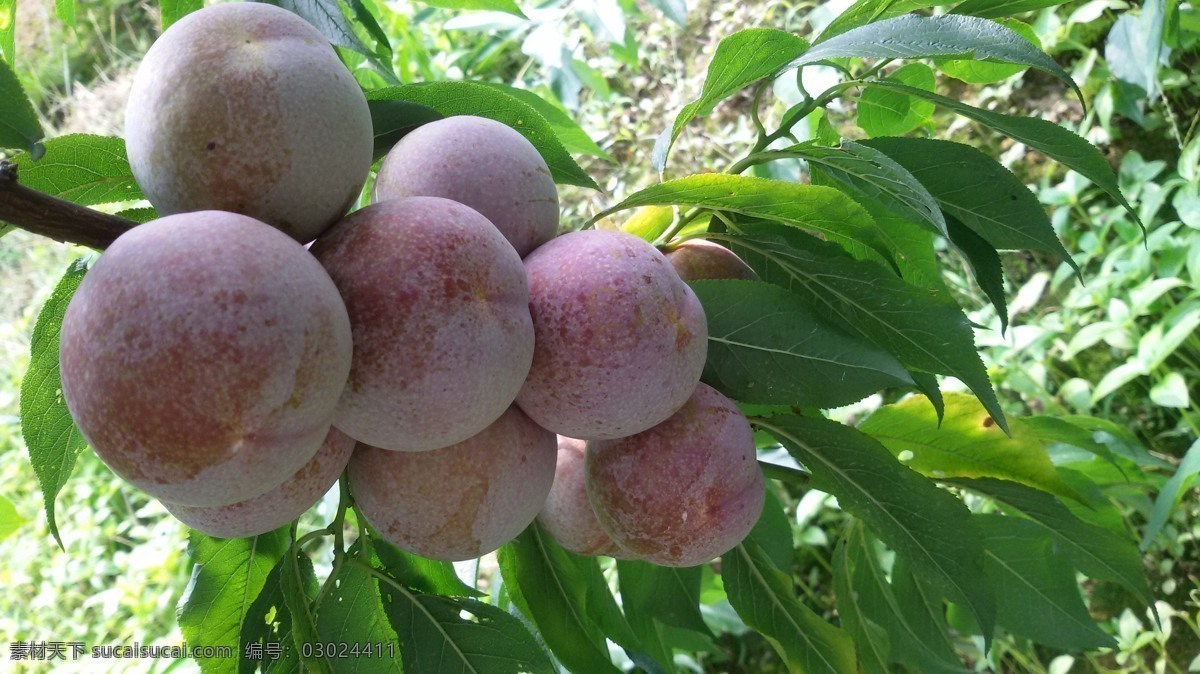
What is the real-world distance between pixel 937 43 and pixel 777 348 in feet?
1.07

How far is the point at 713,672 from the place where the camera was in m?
2.88

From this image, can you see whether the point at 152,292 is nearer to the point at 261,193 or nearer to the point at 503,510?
the point at 261,193

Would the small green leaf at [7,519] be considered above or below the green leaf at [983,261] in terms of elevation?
below

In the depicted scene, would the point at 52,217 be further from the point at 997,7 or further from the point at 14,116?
the point at 997,7

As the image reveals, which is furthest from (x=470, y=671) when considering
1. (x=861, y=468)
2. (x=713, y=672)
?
(x=713, y=672)

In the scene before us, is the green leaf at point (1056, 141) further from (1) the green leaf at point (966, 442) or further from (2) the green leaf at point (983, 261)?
(1) the green leaf at point (966, 442)

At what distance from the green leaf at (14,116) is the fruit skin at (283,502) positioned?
295 millimetres

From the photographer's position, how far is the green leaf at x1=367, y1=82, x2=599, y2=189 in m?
0.87

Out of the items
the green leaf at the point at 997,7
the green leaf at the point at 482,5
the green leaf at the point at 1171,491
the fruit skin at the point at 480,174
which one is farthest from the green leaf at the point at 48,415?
the green leaf at the point at 1171,491

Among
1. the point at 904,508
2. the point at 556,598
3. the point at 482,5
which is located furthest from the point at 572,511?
the point at 482,5

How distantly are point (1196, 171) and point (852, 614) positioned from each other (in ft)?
5.76

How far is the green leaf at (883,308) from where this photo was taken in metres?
0.84

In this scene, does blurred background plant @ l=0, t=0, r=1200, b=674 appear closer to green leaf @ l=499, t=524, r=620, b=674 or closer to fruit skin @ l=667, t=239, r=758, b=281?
fruit skin @ l=667, t=239, r=758, b=281

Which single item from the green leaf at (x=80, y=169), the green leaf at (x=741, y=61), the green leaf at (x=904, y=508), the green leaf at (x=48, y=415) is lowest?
the green leaf at (x=904, y=508)
